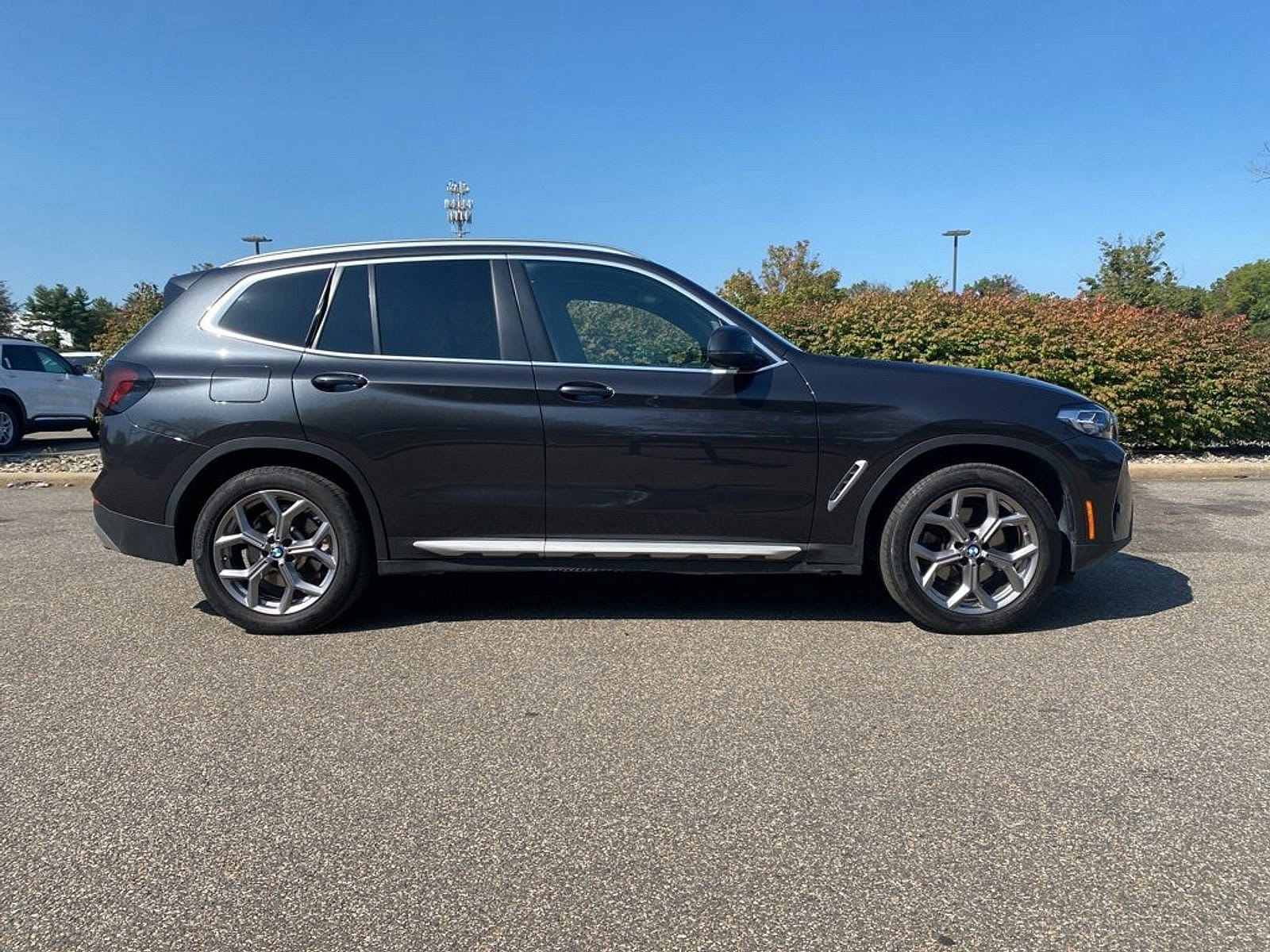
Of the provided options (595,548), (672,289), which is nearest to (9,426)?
(595,548)

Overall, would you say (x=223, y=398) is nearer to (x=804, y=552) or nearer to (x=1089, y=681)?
(x=804, y=552)

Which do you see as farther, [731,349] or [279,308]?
[279,308]

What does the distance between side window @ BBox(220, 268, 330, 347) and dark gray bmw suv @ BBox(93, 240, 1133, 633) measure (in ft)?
0.04

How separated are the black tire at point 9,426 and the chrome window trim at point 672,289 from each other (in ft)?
37.8

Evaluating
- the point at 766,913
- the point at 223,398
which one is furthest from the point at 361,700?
the point at 766,913

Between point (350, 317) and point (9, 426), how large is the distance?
36.8 ft

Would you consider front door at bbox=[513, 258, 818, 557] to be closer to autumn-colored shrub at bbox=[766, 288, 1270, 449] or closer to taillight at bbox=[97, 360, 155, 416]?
taillight at bbox=[97, 360, 155, 416]

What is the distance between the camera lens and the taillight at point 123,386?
438 centimetres

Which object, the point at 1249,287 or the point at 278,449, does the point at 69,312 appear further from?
the point at 1249,287

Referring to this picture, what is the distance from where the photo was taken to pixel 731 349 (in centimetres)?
417

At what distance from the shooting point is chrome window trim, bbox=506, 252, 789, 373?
434 centimetres

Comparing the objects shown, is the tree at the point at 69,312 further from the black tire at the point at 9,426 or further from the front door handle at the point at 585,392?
the front door handle at the point at 585,392

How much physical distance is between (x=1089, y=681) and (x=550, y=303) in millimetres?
2881

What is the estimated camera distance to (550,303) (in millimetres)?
4484
